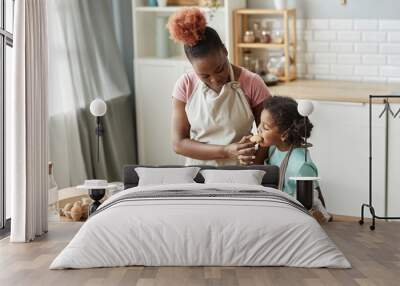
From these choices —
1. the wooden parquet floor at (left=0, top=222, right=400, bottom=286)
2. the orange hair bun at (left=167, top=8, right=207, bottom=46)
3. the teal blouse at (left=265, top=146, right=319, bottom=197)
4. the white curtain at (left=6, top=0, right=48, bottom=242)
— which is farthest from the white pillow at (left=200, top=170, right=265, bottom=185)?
the white curtain at (left=6, top=0, right=48, bottom=242)

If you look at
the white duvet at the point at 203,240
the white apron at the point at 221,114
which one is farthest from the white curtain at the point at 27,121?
the white apron at the point at 221,114

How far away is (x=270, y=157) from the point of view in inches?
239

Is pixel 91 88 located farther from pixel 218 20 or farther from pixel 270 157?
pixel 270 157

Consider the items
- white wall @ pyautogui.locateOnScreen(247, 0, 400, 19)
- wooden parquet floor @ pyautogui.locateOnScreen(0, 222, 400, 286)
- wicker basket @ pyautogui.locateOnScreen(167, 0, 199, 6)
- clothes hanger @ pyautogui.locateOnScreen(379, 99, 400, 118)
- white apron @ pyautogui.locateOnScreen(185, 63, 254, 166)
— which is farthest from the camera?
wicker basket @ pyautogui.locateOnScreen(167, 0, 199, 6)

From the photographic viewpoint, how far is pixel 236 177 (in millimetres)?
5629

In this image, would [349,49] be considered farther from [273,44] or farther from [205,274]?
[205,274]

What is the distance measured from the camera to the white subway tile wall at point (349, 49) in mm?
7773

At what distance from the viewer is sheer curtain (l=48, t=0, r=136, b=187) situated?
7.25m

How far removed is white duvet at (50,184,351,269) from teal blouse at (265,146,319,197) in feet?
2.67

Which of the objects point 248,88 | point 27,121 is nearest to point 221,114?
point 248,88

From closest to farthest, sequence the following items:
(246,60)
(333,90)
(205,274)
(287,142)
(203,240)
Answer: (205,274)
(203,240)
(287,142)
(333,90)
(246,60)

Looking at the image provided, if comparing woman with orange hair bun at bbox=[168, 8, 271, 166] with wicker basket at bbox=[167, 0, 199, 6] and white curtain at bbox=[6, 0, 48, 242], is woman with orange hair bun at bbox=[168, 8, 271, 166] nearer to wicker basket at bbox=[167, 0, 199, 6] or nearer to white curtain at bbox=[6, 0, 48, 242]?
white curtain at bbox=[6, 0, 48, 242]

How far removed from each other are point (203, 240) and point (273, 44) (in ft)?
10.9

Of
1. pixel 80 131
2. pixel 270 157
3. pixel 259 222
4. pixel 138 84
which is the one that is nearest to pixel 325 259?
pixel 259 222
